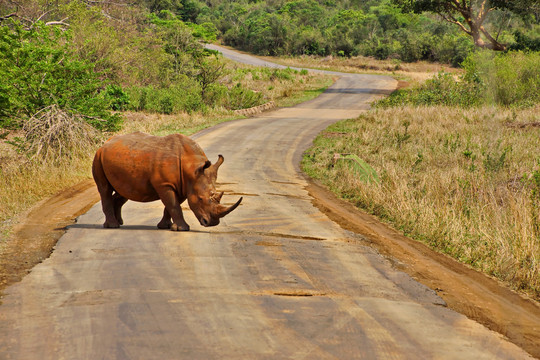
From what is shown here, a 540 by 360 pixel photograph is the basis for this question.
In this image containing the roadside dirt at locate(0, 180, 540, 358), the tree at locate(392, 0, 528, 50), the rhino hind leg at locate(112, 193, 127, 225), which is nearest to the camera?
the roadside dirt at locate(0, 180, 540, 358)

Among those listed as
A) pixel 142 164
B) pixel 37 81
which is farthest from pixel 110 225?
pixel 37 81

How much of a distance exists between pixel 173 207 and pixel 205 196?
0.65 metres

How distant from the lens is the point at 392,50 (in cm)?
7331

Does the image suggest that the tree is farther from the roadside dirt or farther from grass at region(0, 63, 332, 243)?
the roadside dirt

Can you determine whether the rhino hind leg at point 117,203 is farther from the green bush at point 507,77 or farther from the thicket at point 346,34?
the thicket at point 346,34

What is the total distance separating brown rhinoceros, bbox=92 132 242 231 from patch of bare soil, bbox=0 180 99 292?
1.58 metres

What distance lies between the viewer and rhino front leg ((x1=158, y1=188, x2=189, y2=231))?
930 centimetres

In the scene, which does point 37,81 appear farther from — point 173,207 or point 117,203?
point 173,207

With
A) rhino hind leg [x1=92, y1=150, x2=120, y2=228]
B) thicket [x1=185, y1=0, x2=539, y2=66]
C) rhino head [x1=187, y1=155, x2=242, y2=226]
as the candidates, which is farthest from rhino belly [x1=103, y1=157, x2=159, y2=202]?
thicket [x1=185, y1=0, x2=539, y2=66]

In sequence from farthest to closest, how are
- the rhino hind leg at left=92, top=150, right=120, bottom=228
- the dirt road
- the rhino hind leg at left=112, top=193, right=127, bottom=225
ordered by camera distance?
the rhino hind leg at left=112, top=193, right=127, bottom=225, the rhino hind leg at left=92, top=150, right=120, bottom=228, the dirt road

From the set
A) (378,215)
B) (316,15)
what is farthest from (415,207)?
(316,15)

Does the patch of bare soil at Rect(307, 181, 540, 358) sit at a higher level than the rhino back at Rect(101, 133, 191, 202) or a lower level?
lower

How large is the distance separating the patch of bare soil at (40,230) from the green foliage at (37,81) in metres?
4.33

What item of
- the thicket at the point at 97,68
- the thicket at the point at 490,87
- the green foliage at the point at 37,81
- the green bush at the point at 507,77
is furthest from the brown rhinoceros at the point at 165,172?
the green bush at the point at 507,77
